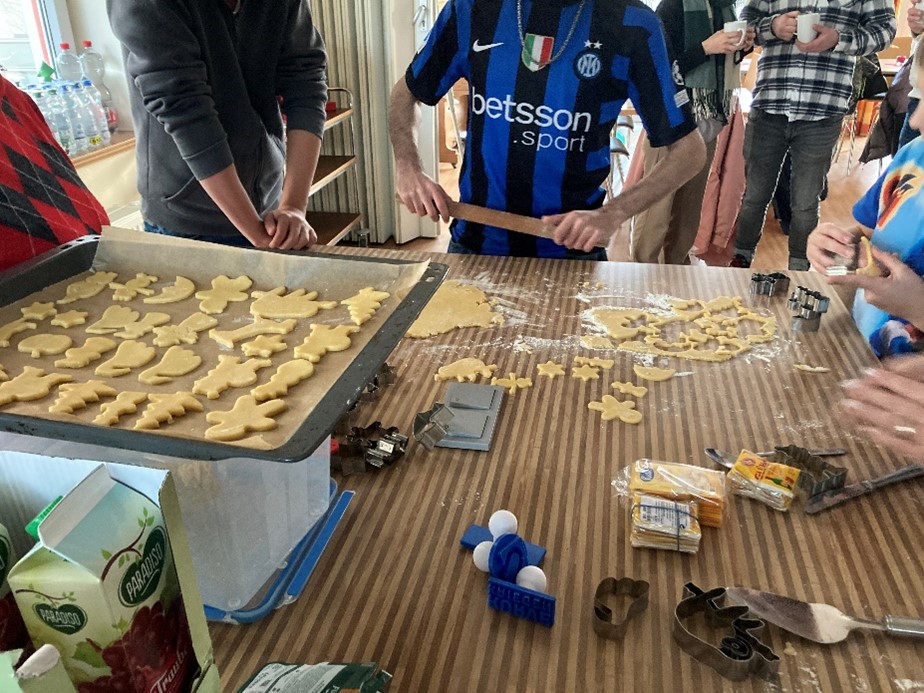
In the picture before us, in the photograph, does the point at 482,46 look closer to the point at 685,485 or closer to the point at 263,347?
the point at 263,347

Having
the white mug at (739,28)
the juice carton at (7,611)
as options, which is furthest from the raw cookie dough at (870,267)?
the white mug at (739,28)

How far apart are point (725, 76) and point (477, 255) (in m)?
1.77

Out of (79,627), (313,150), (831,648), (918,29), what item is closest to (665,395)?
(831,648)

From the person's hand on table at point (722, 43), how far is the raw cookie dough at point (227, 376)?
2356 millimetres

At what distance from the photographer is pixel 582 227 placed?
A: 1448 millimetres

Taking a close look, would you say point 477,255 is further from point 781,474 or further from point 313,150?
point 781,474

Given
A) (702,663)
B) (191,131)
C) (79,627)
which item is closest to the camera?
(79,627)

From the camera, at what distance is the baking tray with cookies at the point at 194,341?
2.32 ft

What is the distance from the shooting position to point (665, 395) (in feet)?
3.64

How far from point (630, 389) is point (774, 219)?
395 centimetres

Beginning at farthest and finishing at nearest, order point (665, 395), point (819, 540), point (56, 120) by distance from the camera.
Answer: point (56, 120), point (665, 395), point (819, 540)

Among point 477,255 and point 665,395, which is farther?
point 477,255

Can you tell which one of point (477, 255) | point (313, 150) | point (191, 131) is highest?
point (191, 131)

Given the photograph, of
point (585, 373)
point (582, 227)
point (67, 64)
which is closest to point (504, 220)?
point (582, 227)
